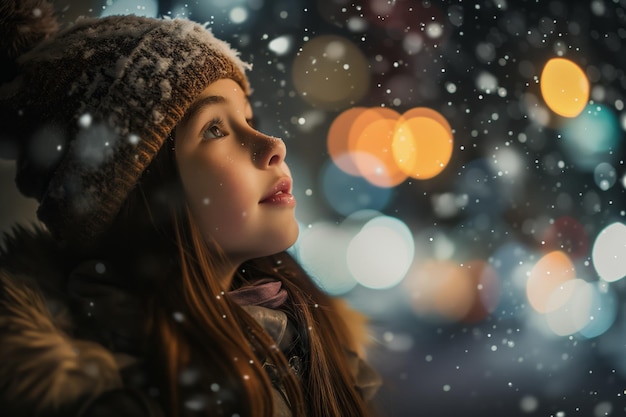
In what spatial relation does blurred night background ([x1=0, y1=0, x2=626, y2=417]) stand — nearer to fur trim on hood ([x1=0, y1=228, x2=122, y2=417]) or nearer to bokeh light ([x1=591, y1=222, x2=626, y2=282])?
bokeh light ([x1=591, y1=222, x2=626, y2=282])

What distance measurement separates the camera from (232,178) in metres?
0.51

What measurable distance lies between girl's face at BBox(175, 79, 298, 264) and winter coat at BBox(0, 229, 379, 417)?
0.34ft

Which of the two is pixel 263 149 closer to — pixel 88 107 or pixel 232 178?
pixel 232 178

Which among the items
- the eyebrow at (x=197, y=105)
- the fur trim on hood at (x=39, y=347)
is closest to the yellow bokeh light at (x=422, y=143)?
the eyebrow at (x=197, y=105)

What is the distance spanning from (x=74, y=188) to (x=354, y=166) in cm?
27

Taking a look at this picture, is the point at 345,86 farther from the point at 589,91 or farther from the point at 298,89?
the point at 589,91

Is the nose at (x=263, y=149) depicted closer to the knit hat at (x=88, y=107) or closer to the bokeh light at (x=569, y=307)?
the knit hat at (x=88, y=107)

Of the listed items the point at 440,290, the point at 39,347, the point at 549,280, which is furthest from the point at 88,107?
the point at 549,280

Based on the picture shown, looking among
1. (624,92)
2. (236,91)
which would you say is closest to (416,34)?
(236,91)

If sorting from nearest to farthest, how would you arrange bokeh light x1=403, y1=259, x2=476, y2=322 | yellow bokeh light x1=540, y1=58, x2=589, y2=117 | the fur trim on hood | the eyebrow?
A: the fur trim on hood < the eyebrow < bokeh light x1=403, y1=259, x2=476, y2=322 < yellow bokeh light x1=540, y1=58, x2=589, y2=117

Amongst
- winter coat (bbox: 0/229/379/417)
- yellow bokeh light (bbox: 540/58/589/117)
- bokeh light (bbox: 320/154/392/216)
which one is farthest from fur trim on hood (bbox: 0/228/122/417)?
yellow bokeh light (bbox: 540/58/589/117)

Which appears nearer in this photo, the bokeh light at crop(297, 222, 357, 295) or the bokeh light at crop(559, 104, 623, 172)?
the bokeh light at crop(297, 222, 357, 295)

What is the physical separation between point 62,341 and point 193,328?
100 mm

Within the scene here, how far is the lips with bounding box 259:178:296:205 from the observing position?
53 cm
